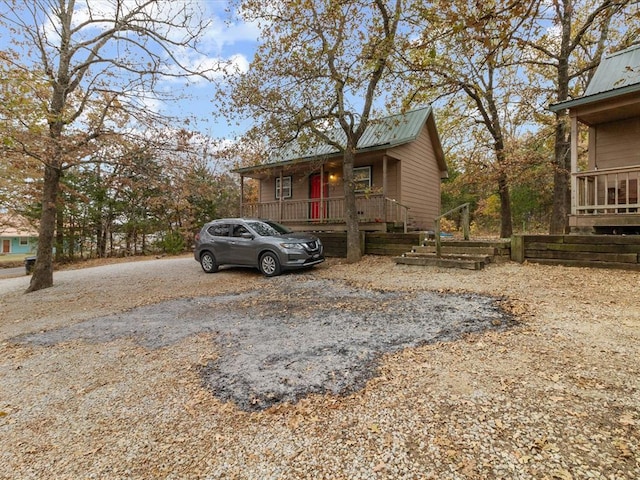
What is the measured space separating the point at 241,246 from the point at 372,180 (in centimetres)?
651

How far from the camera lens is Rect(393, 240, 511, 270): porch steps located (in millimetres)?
8219

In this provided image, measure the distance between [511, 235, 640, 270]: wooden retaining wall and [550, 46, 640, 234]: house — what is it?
68 cm

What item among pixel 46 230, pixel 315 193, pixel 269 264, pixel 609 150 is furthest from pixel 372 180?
pixel 46 230

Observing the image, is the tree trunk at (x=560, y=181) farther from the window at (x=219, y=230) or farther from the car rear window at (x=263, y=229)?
the window at (x=219, y=230)

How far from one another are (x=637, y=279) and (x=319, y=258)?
7037 mm

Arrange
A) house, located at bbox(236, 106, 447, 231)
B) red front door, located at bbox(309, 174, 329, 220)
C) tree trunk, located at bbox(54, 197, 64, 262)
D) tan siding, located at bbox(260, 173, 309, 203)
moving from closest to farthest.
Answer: house, located at bbox(236, 106, 447, 231) < red front door, located at bbox(309, 174, 329, 220) < tan siding, located at bbox(260, 173, 309, 203) < tree trunk, located at bbox(54, 197, 64, 262)

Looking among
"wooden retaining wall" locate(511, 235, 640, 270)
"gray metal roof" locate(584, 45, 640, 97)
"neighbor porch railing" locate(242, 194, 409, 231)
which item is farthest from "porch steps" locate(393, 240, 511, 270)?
"gray metal roof" locate(584, 45, 640, 97)

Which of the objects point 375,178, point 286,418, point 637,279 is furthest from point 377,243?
point 286,418

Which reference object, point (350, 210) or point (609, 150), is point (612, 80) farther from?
point (350, 210)

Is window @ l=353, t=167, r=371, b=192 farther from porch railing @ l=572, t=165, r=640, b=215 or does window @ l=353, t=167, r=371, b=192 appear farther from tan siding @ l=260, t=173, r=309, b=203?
porch railing @ l=572, t=165, r=640, b=215

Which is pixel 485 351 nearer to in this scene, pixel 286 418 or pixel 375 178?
pixel 286 418

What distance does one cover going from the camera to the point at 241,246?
986cm

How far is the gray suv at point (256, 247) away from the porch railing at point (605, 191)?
679cm

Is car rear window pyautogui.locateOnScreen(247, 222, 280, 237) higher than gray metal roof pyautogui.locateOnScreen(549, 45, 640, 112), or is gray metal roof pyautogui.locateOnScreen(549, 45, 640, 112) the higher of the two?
gray metal roof pyautogui.locateOnScreen(549, 45, 640, 112)
